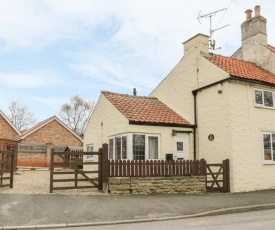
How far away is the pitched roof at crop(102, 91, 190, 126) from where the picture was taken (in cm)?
1591

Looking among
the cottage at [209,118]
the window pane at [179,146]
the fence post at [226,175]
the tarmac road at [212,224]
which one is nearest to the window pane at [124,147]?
the cottage at [209,118]

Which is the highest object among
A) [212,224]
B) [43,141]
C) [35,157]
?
[43,141]

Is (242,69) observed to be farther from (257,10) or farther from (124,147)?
(124,147)

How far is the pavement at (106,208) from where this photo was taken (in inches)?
322

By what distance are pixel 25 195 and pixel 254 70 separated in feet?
47.2

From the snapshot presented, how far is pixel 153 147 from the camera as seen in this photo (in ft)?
52.5

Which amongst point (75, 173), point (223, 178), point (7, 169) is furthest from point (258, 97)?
point (7, 169)

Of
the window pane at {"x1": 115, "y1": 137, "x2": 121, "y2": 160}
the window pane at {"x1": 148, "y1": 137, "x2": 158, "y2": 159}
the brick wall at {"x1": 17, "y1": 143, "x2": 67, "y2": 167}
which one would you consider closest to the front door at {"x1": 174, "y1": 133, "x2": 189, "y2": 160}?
the window pane at {"x1": 148, "y1": 137, "x2": 158, "y2": 159}

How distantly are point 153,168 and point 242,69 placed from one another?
331 inches

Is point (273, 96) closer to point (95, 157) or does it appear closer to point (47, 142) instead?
point (95, 157)

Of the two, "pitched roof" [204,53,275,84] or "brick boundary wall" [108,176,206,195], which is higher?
"pitched roof" [204,53,275,84]

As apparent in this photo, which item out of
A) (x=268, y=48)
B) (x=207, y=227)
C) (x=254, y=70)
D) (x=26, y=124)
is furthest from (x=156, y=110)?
(x=26, y=124)

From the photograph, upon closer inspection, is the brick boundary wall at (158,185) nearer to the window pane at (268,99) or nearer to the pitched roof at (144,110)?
the pitched roof at (144,110)

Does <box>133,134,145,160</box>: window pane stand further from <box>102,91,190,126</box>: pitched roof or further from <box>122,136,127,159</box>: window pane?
<box>102,91,190,126</box>: pitched roof
